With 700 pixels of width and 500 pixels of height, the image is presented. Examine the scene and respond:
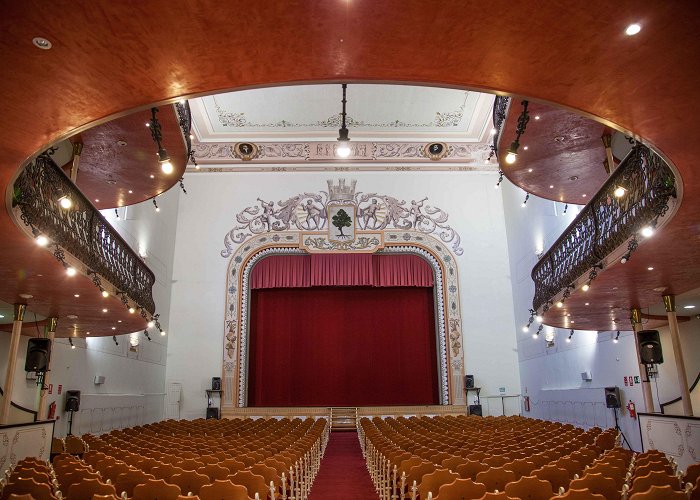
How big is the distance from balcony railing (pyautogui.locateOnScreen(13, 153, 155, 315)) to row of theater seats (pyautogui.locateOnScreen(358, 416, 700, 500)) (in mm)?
5783

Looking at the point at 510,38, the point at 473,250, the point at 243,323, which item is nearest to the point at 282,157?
the point at 243,323

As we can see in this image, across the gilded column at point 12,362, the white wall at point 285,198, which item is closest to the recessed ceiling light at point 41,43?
the gilded column at point 12,362

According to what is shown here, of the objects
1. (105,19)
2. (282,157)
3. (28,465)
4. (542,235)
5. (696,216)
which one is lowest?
(28,465)

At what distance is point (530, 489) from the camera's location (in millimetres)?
4938

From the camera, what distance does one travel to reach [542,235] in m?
17.1

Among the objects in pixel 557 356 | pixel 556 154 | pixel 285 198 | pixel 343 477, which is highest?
pixel 285 198

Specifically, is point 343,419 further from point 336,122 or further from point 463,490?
point 463,490

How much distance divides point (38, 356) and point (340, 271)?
11.6 meters

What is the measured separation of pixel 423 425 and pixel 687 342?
672cm

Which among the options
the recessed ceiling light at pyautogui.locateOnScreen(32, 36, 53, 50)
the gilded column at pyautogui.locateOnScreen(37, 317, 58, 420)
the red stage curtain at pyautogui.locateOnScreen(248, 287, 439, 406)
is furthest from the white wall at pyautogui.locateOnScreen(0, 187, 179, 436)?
the recessed ceiling light at pyautogui.locateOnScreen(32, 36, 53, 50)

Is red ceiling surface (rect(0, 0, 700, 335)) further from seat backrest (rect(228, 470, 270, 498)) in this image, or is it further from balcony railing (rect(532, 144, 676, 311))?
seat backrest (rect(228, 470, 270, 498))

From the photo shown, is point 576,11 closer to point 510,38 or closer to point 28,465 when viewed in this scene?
point 510,38

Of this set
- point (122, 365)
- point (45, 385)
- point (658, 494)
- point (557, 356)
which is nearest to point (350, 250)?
point (557, 356)

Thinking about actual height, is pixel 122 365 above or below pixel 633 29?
below
